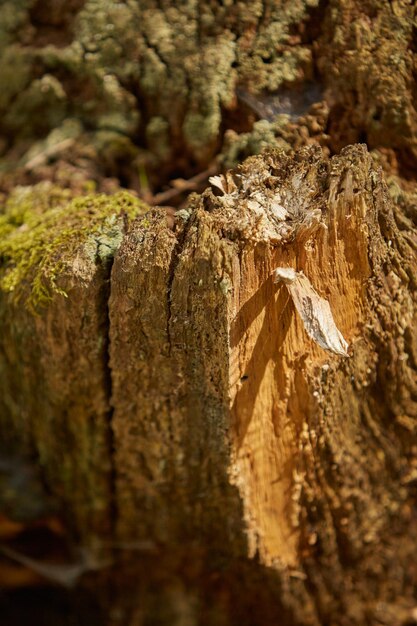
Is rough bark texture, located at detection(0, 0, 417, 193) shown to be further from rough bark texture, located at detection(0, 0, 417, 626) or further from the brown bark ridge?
the brown bark ridge

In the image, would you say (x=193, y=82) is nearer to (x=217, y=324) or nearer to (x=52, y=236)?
(x=52, y=236)

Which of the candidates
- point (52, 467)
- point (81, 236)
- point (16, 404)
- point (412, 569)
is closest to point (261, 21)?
point (81, 236)

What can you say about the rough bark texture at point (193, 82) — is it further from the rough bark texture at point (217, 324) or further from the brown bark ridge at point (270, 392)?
the brown bark ridge at point (270, 392)

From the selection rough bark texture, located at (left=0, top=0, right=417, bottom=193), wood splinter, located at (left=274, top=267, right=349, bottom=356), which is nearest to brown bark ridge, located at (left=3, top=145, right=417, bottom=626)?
wood splinter, located at (left=274, top=267, right=349, bottom=356)

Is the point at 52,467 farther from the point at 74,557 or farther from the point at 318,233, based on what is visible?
the point at 318,233

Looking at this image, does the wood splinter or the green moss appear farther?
the green moss

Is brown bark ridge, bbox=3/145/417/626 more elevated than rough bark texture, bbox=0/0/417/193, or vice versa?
rough bark texture, bbox=0/0/417/193
